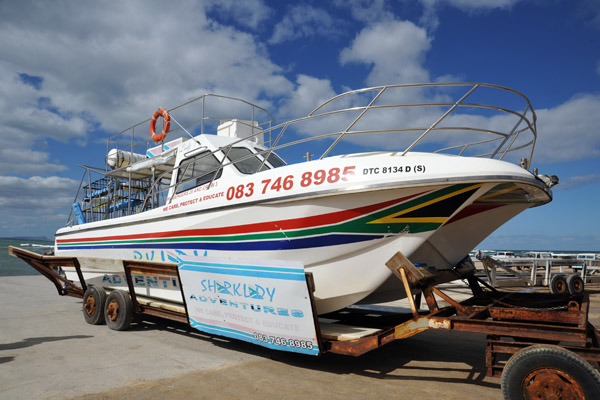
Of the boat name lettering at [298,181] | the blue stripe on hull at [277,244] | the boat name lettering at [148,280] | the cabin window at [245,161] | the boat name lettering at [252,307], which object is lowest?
the boat name lettering at [252,307]

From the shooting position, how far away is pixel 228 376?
13.9ft

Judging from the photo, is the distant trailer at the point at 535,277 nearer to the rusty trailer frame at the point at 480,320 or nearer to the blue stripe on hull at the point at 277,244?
the rusty trailer frame at the point at 480,320

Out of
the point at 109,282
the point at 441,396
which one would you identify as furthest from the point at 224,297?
the point at 109,282

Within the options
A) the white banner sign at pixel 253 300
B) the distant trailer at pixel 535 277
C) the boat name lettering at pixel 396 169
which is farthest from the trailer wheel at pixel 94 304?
the distant trailer at pixel 535 277

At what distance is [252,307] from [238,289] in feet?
0.82

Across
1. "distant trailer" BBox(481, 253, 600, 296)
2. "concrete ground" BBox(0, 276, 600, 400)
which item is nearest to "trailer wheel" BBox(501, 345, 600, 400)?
"concrete ground" BBox(0, 276, 600, 400)

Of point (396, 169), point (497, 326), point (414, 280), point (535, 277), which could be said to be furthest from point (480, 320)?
point (535, 277)

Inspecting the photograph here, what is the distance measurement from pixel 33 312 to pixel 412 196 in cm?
772

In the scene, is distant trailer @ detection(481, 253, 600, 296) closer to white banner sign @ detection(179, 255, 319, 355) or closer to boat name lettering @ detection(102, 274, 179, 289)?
white banner sign @ detection(179, 255, 319, 355)

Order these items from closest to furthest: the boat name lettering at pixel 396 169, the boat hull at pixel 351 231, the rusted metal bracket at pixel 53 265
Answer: the boat name lettering at pixel 396 169 < the boat hull at pixel 351 231 < the rusted metal bracket at pixel 53 265

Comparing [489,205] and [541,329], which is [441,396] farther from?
[489,205]

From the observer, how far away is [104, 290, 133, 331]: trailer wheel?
6328 mm

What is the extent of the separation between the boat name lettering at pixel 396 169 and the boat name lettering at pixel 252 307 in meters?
1.56

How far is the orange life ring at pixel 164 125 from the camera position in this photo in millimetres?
7941
